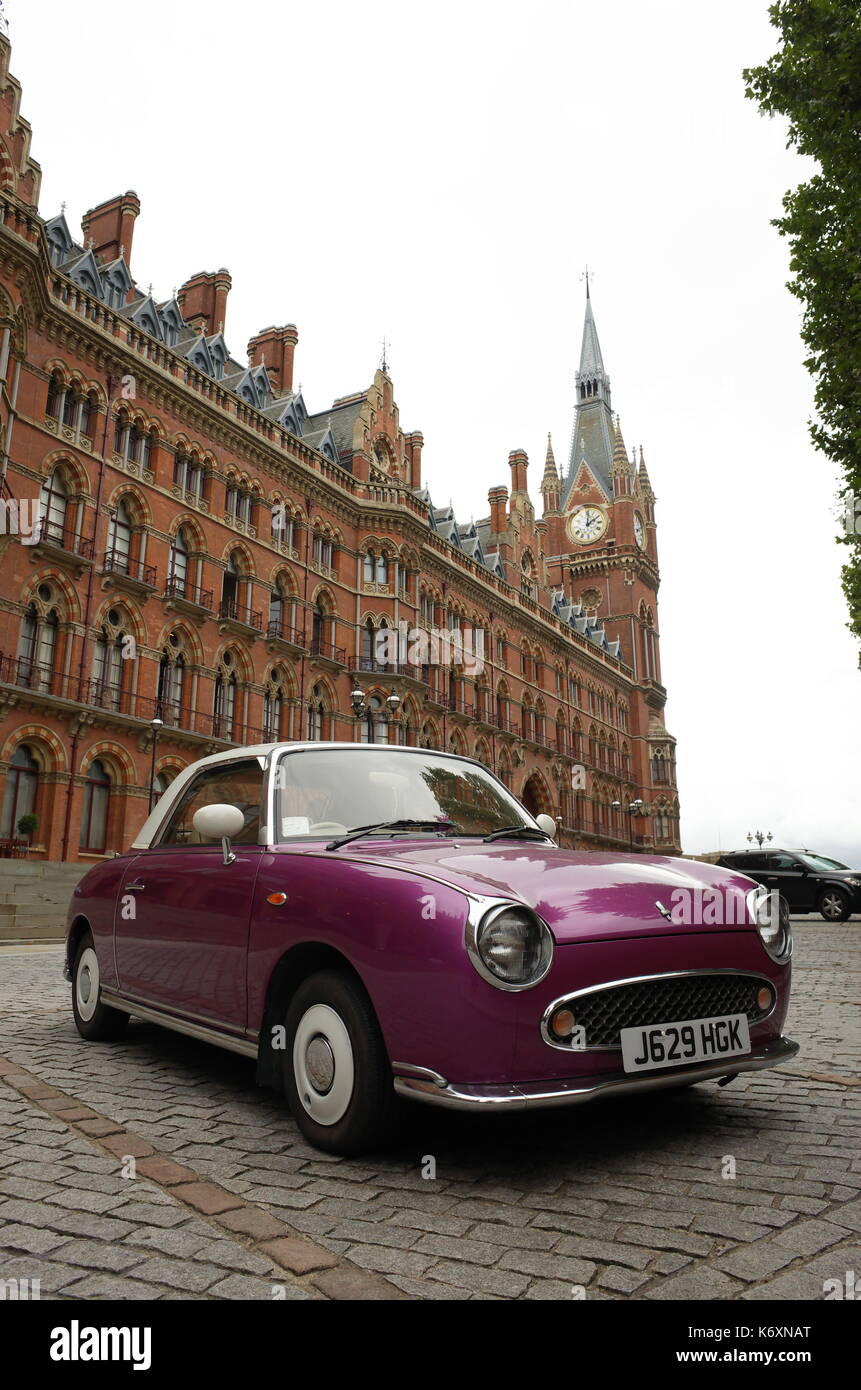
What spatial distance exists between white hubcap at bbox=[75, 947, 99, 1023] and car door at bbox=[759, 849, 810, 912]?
58.3 ft

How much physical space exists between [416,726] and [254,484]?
1157 centimetres

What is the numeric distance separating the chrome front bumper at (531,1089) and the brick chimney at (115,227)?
32226mm

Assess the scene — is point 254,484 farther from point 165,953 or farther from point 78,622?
point 165,953

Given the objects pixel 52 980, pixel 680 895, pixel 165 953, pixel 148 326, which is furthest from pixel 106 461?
pixel 680 895

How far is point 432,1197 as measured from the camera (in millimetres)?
2707

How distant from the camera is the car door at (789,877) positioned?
20.4 m

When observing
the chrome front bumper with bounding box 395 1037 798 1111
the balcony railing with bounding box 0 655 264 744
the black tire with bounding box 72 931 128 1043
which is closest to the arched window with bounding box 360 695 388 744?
the balcony railing with bounding box 0 655 264 744

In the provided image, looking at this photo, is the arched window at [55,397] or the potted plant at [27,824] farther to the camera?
the arched window at [55,397]

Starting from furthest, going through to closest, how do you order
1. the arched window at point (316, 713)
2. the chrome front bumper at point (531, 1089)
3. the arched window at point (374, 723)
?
the arched window at point (374, 723) → the arched window at point (316, 713) → the chrome front bumper at point (531, 1089)

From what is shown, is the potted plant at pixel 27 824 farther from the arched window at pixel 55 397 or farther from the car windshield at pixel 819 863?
the car windshield at pixel 819 863

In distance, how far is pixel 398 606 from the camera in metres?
35.9

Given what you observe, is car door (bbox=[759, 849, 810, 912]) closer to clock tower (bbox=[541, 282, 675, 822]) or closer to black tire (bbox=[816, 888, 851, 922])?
black tire (bbox=[816, 888, 851, 922])

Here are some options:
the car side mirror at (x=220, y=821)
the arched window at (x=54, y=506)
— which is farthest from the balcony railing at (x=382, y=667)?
the car side mirror at (x=220, y=821)

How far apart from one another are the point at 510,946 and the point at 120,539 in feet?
82.3
